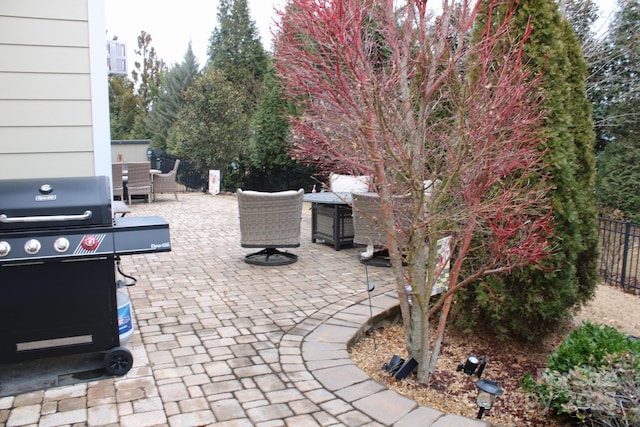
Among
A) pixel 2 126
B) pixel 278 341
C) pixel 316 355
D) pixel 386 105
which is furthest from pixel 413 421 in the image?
pixel 2 126

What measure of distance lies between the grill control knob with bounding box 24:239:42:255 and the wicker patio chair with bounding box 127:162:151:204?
7936mm

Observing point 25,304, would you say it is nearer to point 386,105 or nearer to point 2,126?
point 2,126

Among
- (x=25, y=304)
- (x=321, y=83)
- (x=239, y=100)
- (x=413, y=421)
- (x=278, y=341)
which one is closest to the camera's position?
(x=413, y=421)

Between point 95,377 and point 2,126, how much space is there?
1.59 m

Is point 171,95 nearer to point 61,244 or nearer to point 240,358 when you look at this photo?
point 240,358

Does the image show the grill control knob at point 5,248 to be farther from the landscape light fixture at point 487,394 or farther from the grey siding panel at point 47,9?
the landscape light fixture at point 487,394

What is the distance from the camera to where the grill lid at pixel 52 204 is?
8.18 ft

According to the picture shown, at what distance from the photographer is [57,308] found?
8.79ft

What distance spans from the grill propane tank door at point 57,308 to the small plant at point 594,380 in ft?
7.83

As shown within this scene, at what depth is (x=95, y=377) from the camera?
2.86m

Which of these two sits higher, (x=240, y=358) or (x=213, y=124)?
(x=213, y=124)

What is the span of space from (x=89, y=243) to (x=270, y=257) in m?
3.29

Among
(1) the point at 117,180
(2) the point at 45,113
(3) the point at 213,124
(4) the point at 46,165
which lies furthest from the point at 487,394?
(3) the point at 213,124

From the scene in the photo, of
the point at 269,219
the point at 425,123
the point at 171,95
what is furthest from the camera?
the point at 171,95
